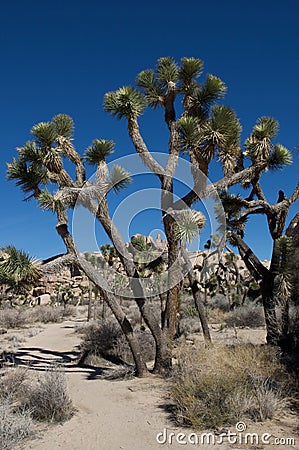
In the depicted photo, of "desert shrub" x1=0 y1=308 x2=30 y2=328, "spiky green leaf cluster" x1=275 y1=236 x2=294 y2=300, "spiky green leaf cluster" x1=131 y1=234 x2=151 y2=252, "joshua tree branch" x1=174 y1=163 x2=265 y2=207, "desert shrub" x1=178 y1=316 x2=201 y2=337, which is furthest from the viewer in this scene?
"desert shrub" x1=0 y1=308 x2=30 y2=328

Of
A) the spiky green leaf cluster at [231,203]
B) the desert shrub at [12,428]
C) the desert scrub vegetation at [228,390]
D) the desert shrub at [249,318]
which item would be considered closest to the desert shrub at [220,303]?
the desert shrub at [249,318]

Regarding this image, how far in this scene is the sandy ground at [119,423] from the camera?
4512 millimetres

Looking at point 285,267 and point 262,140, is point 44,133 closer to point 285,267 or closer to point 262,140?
point 262,140

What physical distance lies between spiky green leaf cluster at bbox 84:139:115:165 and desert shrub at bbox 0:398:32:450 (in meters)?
5.40

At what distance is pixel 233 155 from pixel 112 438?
6.70 meters

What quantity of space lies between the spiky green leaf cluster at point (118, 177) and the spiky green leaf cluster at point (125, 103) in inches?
48.7

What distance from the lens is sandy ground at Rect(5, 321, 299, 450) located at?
14.8ft

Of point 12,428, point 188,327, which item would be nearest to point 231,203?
point 188,327

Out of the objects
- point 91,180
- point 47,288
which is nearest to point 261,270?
point 91,180

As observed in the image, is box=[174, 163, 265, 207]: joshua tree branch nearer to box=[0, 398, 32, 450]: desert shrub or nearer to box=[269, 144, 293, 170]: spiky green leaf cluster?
box=[269, 144, 293, 170]: spiky green leaf cluster

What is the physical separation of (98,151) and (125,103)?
1.23 meters

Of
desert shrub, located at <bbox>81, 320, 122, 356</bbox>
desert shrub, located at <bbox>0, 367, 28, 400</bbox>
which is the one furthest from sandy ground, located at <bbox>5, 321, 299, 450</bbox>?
desert shrub, located at <bbox>81, 320, 122, 356</bbox>

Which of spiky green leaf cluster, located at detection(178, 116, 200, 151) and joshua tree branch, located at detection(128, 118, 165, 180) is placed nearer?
spiky green leaf cluster, located at detection(178, 116, 200, 151)

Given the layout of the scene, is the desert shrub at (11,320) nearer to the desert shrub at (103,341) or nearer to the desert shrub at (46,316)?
the desert shrub at (46,316)
